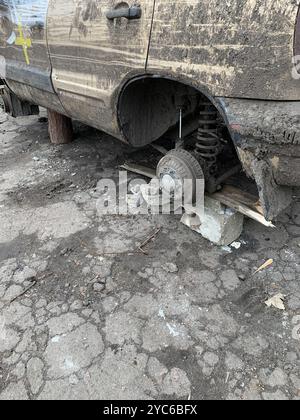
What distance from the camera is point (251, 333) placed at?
2014 millimetres

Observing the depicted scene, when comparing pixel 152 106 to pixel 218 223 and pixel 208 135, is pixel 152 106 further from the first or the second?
pixel 218 223

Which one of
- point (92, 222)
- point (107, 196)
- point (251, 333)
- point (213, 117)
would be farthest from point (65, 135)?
point (251, 333)

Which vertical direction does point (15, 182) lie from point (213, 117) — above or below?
below

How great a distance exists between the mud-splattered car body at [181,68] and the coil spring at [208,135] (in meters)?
0.22

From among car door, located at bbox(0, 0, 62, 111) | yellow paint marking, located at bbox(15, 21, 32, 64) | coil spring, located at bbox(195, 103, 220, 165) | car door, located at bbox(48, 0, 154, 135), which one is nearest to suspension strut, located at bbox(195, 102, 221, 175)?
coil spring, located at bbox(195, 103, 220, 165)

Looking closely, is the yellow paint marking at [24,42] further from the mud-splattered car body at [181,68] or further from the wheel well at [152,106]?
the wheel well at [152,106]

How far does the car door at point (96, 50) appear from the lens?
2080 mm

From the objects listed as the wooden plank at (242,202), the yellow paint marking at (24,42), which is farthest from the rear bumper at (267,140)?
the yellow paint marking at (24,42)

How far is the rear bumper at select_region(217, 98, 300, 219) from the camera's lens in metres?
1.60

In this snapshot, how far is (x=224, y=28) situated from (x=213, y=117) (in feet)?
2.49

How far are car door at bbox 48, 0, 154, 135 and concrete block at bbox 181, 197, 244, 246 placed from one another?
0.88 metres

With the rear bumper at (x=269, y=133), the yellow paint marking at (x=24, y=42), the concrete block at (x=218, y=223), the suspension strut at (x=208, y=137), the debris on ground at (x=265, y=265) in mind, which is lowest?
the debris on ground at (x=265, y=265)

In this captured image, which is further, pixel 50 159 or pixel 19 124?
pixel 19 124

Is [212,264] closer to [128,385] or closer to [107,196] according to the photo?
[128,385]
